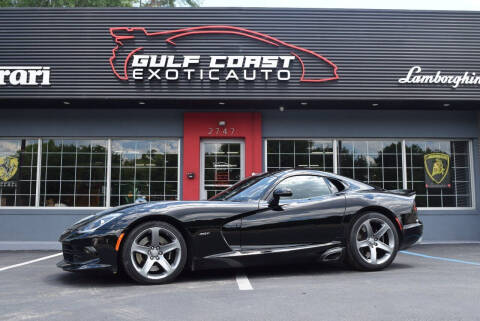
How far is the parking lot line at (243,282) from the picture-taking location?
3976 millimetres

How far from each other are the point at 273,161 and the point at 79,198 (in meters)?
4.57

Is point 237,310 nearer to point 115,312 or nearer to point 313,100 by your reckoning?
point 115,312

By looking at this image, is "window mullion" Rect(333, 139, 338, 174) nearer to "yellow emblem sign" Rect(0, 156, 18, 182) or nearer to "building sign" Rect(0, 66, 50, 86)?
"building sign" Rect(0, 66, 50, 86)

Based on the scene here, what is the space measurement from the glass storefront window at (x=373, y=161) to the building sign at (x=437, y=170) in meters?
0.65

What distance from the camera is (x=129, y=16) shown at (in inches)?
350

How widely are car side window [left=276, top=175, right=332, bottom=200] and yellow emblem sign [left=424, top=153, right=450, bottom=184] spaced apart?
224 inches

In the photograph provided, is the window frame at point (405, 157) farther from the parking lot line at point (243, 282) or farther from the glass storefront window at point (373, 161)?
the parking lot line at point (243, 282)

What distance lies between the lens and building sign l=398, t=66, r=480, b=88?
28.8ft

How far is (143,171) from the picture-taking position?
935 centimetres

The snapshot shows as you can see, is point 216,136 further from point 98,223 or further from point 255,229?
point 98,223

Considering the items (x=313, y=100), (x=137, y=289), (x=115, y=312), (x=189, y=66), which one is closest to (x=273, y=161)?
(x=313, y=100)

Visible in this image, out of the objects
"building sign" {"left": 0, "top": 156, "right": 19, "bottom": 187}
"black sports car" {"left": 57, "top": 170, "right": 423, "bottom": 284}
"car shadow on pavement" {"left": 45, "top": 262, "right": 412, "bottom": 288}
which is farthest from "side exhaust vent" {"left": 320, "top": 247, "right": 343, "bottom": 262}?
"building sign" {"left": 0, "top": 156, "right": 19, "bottom": 187}

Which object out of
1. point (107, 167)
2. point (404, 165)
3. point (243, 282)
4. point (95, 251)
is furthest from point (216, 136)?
point (95, 251)

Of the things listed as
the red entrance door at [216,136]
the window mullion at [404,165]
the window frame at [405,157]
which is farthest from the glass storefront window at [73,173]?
the window mullion at [404,165]
